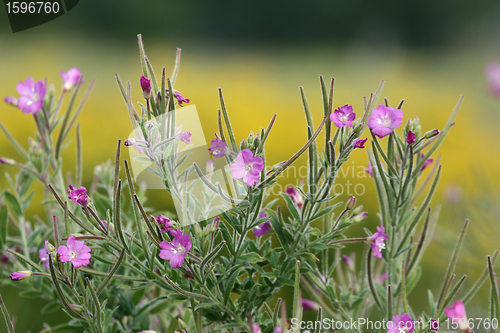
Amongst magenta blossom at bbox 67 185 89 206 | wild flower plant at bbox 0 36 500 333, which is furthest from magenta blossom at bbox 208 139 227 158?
magenta blossom at bbox 67 185 89 206

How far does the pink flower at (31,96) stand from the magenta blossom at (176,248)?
1.60 feet

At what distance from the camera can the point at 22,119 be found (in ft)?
7.76

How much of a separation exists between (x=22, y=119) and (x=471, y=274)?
2406mm

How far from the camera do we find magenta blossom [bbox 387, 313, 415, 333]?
2.24ft

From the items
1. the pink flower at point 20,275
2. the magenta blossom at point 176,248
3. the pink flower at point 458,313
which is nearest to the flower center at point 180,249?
the magenta blossom at point 176,248

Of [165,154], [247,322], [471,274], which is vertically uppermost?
[165,154]

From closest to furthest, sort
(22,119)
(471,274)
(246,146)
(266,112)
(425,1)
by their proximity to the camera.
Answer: (246,146) → (471,274) → (22,119) → (266,112) → (425,1)

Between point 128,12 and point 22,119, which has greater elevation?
point 128,12

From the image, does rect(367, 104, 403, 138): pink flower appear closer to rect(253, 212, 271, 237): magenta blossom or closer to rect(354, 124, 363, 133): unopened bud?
rect(354, 124, 363, 133): unopened bud

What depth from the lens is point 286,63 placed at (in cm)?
1138

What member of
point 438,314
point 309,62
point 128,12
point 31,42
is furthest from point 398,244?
point 128,12

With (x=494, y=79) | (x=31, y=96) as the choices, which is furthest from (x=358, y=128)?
(x=494, y=79)

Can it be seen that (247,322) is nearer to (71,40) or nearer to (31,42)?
(31,42)

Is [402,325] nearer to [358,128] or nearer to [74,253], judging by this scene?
[358,128]
